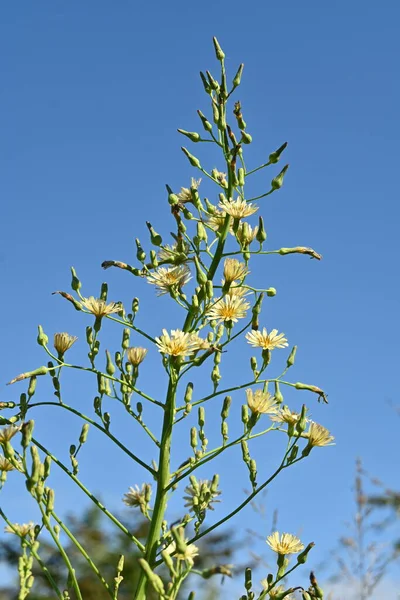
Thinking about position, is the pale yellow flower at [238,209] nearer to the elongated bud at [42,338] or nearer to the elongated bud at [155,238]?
the elongated bud at [155,238]

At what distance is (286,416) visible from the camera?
2525 mm

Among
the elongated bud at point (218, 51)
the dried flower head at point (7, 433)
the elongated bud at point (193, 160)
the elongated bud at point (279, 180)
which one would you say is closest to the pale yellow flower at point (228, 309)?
the elongated bud at point (279, 180)

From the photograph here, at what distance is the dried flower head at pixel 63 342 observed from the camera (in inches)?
101

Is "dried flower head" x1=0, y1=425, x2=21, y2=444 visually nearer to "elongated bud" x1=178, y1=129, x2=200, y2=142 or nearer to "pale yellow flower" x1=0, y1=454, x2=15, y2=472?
"pale yellow flower" x1=0, y1=454, x2=15, y2=472

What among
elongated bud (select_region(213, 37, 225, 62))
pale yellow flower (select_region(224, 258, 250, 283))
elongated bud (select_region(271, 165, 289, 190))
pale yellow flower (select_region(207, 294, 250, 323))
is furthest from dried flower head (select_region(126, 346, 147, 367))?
elongated bud (select_region(213, 37, 225, 62))

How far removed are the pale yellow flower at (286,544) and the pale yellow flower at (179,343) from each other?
2.21ft

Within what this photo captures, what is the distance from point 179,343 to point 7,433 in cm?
59

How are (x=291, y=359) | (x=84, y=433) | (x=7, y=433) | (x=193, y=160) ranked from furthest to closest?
(x=193, y=160), (x=291, y=359), (x=84, y=433), (x=7, y=433)

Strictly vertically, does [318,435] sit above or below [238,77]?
below

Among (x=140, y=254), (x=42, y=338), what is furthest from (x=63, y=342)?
(x=140, y=254)

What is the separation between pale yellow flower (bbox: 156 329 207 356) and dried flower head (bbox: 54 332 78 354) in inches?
13.3

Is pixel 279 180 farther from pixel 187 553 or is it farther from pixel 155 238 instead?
pixel 187 553

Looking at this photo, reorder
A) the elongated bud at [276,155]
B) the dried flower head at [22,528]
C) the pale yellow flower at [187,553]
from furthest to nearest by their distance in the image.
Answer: the elongated bud at [276,155] < the dried flower head at [22,528] < the pale yellow flower at [187,553]

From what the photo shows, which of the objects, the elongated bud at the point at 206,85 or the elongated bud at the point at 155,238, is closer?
the elongated bud at the point at 155,238
